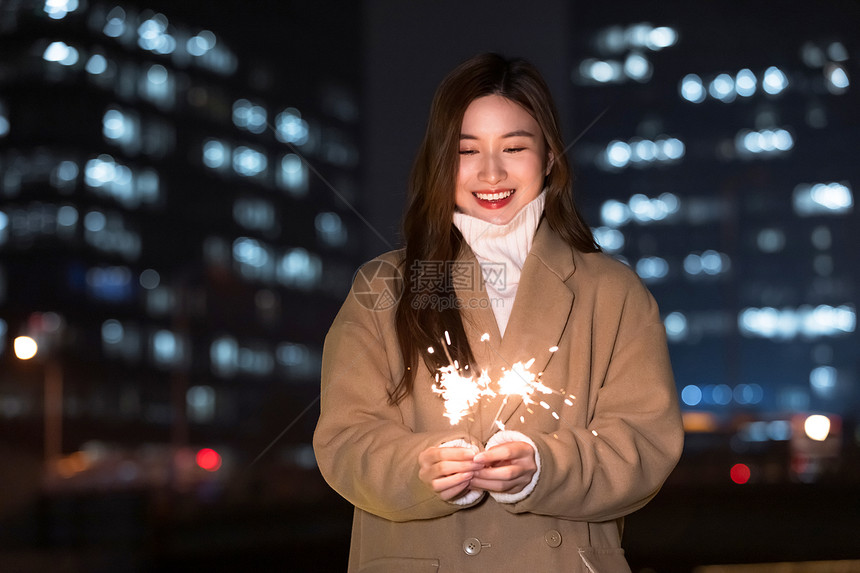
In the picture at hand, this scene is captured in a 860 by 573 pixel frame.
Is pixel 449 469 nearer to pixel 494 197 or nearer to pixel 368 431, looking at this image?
pixel 368 431

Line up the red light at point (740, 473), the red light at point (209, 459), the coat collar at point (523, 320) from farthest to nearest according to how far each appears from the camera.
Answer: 1. the red light at point (209, 459)
2. the red light at point (740, 473)
3. the coat collar at point (523, 320)

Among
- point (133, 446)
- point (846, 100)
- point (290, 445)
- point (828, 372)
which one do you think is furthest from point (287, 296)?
point (846, 100)

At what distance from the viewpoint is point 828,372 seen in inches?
1746

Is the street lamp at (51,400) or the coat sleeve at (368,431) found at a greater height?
the coat sleeve at (368,431)

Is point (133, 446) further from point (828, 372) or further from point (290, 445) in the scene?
point (828, 372)

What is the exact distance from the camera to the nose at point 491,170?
2.43 m

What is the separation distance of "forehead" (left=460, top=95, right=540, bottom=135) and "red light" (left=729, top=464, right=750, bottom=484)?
57.8 ft

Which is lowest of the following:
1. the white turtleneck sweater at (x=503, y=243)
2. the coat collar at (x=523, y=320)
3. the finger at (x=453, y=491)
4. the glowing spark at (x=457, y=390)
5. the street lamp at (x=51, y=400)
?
the street lamp at (x=51, y=400)

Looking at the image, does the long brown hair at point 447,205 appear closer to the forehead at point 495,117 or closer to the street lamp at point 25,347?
the forehead at point 495,117

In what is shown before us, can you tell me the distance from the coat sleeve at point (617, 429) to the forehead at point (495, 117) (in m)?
0.44

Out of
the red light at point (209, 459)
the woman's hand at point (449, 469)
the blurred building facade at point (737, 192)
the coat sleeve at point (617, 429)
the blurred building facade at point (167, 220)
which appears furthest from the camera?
the blurred building facade at point (167, 220)

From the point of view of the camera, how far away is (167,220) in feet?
158

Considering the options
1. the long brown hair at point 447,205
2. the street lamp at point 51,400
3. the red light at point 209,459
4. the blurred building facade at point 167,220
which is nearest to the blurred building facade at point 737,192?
the blurred building facade at point 167,220
